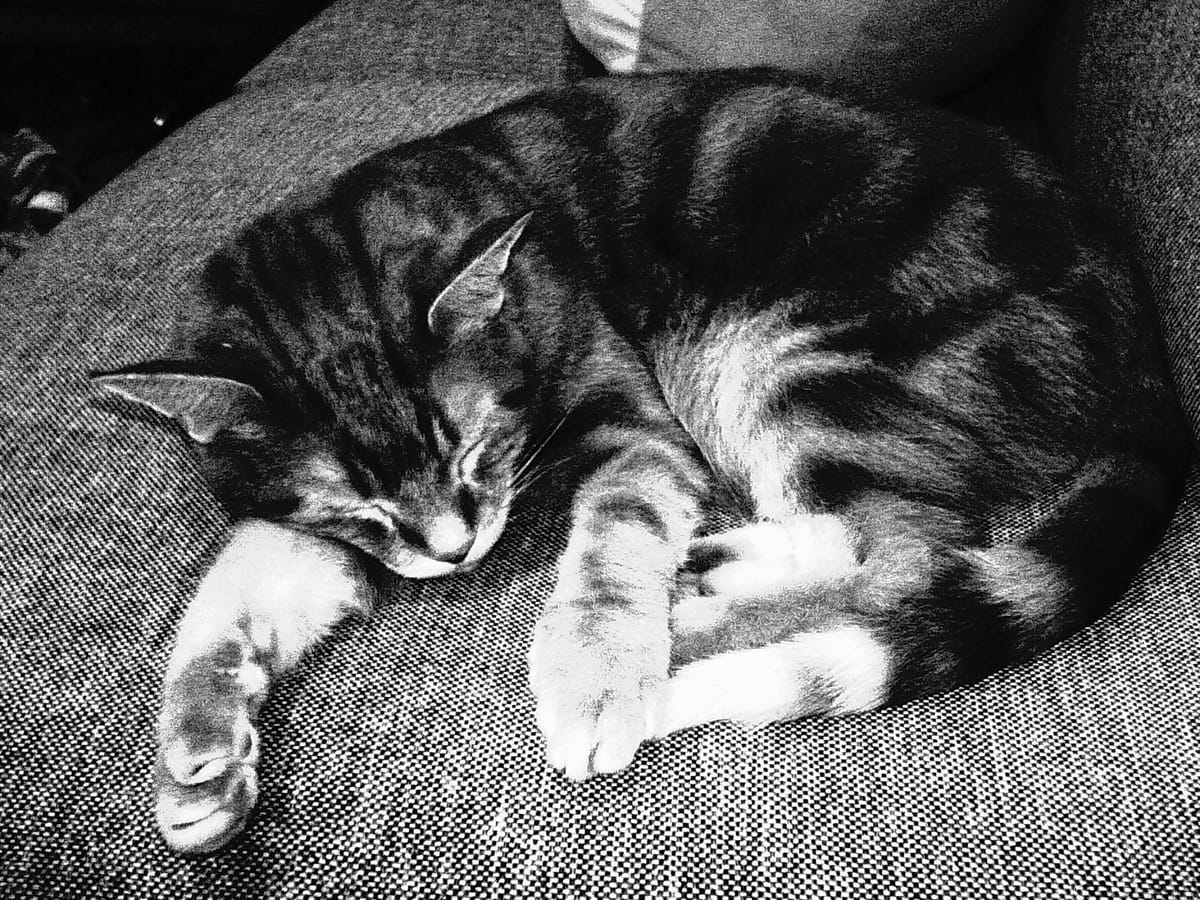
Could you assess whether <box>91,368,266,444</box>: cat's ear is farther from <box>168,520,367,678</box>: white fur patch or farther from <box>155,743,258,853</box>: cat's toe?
<box>155,743,258,853</box>: cat's toe

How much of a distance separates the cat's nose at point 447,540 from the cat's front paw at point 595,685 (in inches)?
5.6

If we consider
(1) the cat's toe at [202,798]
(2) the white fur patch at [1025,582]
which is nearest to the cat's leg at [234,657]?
(1) the cat's toe at [202,798]

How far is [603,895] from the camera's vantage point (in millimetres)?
683

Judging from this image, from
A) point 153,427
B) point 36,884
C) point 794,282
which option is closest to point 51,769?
point 36,884

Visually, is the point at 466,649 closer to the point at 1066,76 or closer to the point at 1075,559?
the point at 1075,559

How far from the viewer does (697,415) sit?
1.21m

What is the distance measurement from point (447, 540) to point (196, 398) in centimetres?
31

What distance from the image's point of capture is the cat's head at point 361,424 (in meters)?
1.00

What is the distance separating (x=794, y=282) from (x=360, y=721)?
0.73m

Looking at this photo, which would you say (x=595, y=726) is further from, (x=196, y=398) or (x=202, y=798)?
(x=196, y=398)

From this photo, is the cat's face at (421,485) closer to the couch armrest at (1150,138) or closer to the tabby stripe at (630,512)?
the tabby stripe at (630,512)

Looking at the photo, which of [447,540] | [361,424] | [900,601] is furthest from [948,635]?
[361,424]

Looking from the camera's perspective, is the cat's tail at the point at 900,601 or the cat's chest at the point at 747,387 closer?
the cat's tail at the point at 900,601

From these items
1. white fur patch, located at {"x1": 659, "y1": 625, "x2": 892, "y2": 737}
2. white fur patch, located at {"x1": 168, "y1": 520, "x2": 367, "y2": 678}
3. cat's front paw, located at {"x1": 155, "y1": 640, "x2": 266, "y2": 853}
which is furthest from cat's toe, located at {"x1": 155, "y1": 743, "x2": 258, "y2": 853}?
white fur patch, located at {"x1": 659, "y1": 625, "x2": 892, "y2": 737}
